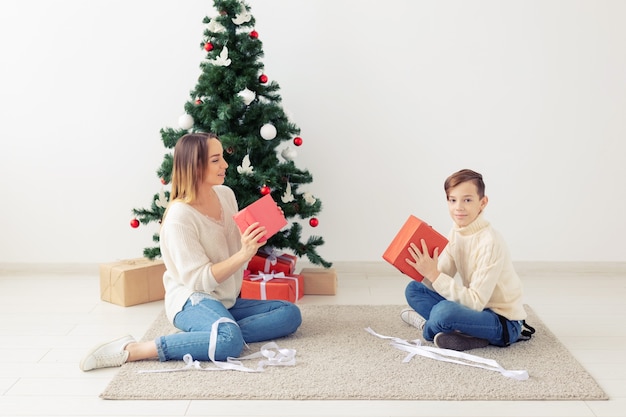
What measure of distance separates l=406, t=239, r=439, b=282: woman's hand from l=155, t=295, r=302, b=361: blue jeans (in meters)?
0.52

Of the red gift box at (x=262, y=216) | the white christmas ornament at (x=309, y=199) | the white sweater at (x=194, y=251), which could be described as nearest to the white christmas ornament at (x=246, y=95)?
the white christmas ornament at (x=309, y=199)

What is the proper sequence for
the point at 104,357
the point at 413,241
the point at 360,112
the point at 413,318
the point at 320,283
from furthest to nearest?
the point at 360,112 → the point at 320,283 → the point at 413,318 → the point at 413,241 → the point at 104,357

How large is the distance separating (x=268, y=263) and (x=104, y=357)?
44.4 inches

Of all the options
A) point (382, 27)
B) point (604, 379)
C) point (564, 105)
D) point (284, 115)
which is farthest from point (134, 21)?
point (604, 379)

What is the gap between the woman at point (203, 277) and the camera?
2.89 meters

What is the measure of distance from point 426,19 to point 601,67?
37.1 inches

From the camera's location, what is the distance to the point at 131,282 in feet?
12.4

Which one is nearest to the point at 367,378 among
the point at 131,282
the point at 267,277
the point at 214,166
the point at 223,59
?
the point at 214,166

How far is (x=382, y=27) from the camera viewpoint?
4.17 meters

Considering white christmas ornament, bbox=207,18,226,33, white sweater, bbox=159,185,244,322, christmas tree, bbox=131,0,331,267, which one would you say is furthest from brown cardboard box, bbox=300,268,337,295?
white christmas ornament, bbox=207,18,226,33

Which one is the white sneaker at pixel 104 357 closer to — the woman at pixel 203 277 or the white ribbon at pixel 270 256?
the woman at pixel 203 277

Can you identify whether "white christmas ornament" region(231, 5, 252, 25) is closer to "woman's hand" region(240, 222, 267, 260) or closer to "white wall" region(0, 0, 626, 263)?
"white wall" region(0, 0, 626, 263)

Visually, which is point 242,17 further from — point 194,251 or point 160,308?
point 160,308

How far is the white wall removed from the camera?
416 cm
